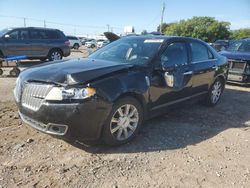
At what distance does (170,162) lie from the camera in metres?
3.77

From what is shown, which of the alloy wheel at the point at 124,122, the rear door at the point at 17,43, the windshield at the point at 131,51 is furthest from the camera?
the rear door at the point at 17,43

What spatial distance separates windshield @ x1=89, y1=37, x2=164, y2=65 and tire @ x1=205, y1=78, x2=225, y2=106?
2.09 meters

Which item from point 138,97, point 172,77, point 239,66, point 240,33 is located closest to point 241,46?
point 239,66

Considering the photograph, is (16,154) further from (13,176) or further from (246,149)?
(246,149)

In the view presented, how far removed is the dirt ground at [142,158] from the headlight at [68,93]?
2.68 ft

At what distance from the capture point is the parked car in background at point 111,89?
3.58 metres

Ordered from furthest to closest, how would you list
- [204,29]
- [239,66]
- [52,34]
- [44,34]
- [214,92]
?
[204,29]
[52,34]
[44,34]
[239,66]
[214,92]

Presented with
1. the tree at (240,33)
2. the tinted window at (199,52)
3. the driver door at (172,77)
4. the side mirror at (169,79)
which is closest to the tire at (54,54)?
the tinted window at (199,52)

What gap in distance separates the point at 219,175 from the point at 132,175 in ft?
3.51

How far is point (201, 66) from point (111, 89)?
8.56 feet

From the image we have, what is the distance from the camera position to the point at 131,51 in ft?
16.2

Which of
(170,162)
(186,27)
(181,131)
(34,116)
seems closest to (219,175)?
(170,162)

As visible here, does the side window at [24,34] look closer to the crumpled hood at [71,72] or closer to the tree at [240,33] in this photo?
the crumpled hood at [71,72]

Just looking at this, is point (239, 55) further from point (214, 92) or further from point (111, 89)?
point (111, 89)
